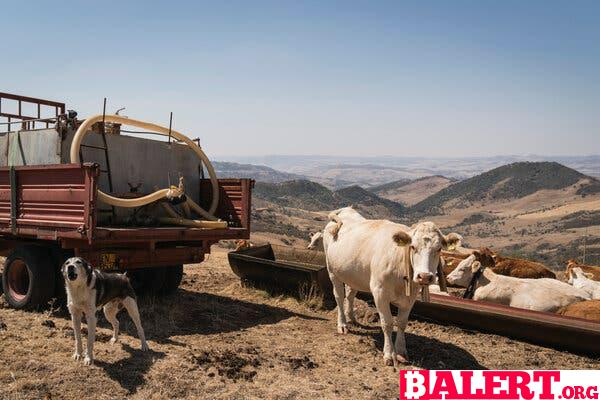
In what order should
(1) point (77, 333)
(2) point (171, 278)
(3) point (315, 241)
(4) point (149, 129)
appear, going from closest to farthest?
(1) point (77, 333) < (4) point (149, 129) < (2) point (171, 278) < (3) point (315, 241)

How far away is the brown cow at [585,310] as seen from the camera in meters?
7.34

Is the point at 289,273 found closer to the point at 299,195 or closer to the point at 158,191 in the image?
the point at 158,191

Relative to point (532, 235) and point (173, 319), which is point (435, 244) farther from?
point (532, 235)

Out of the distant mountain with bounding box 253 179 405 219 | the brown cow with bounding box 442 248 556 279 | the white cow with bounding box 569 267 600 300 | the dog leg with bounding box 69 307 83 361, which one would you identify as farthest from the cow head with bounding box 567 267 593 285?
the distant mountain with bounding box 253 179 405 219

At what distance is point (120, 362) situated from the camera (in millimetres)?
5891

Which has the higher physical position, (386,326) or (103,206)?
(103,206)

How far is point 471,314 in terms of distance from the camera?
785 cm

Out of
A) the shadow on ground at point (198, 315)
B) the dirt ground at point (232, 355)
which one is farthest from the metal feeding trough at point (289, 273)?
the shadow on ground at point (198, 315)

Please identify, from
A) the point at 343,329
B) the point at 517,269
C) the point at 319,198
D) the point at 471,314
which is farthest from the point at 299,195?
the point at 471,314

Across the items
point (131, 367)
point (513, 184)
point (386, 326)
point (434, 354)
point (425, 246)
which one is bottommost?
point (513, 184)

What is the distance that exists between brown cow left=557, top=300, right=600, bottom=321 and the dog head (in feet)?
21.0

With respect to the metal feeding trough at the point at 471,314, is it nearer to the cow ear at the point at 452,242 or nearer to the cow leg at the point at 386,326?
the cow leg at the point at 386,326

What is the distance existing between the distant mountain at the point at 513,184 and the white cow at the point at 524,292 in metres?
95.6

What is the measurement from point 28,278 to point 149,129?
3.09 m
